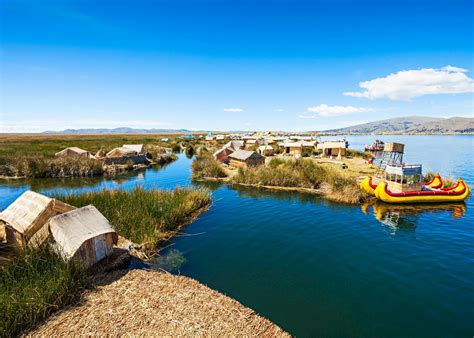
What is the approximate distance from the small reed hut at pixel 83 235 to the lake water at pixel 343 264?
3.18m

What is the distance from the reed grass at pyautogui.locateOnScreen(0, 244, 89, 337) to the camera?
18.6 ft

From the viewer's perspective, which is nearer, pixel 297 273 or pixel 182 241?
pixel 297 273

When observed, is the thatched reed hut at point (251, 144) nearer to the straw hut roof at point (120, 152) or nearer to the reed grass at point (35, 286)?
the straw hut roof at point (120, 152)

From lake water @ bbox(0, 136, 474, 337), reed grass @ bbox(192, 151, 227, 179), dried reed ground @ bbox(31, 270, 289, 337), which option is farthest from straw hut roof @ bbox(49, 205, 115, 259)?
reed grass @ bbox(192, 151, 227, 179)

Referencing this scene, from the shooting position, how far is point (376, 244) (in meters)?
12.2

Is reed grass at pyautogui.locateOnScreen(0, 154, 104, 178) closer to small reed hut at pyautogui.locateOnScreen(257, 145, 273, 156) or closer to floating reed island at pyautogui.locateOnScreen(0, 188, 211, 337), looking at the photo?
floating reed island at pyautogui.locateOnScreen(0, 188, 211, 337)

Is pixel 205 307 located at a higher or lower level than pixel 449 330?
higher

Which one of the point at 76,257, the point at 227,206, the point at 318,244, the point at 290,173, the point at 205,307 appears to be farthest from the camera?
the point at 290,173

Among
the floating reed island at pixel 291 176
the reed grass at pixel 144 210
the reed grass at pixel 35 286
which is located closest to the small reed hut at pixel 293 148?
the floating reed island at pixel 291 176

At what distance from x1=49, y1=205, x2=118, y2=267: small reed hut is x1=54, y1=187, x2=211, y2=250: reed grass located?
2733 mm

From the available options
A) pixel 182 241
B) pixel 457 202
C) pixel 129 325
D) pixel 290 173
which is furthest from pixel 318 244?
pixel 457 202

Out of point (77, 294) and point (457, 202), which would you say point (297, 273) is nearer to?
point (77, 294)

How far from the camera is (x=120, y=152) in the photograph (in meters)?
38.1

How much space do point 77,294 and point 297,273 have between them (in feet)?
23.7
